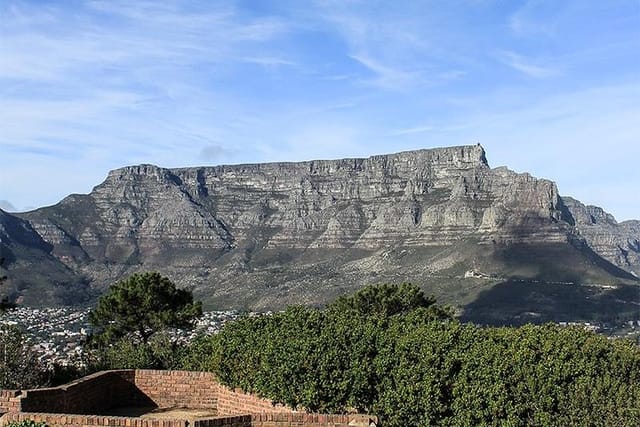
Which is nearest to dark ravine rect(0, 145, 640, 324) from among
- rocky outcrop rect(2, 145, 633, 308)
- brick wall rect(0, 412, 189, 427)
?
rocky outcrop rect(2, 145, 633, 308)

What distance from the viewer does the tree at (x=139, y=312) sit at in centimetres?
3086

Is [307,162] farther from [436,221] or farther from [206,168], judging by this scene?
[436,221]

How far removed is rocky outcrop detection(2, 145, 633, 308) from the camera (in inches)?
4269

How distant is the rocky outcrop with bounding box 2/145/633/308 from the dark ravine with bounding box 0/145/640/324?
12.3 inches

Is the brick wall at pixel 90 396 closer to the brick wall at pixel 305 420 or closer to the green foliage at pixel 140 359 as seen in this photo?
the green foliage at pixel 140 359

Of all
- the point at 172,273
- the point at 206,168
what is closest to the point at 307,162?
the point at 206,168

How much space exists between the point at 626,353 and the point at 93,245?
14510 centimetres

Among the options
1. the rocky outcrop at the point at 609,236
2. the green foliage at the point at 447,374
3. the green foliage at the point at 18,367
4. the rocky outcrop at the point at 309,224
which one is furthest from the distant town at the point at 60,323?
the rocky outcrop at the point at 609,236

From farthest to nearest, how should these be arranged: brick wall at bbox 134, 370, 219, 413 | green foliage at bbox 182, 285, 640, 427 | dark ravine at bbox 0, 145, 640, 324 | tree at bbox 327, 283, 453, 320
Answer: dark ravine at bbox 0, 145, 640, 324 < tree at bbox 327, 283, 453, 320 < brick wall at bbox 134, 370, 219, 413 < green foliage at bbox 182, 285, 640, 427

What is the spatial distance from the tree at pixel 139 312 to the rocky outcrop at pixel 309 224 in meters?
64.5

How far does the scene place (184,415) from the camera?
1490cm

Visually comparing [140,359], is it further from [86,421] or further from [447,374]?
[447,374]

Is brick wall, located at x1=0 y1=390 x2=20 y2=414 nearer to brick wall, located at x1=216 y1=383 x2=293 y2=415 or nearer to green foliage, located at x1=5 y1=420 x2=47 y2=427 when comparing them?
green foliage, located at x1=5 y1=420 x2=47 y2=427

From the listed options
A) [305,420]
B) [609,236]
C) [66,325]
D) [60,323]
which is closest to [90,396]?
[305,420]
